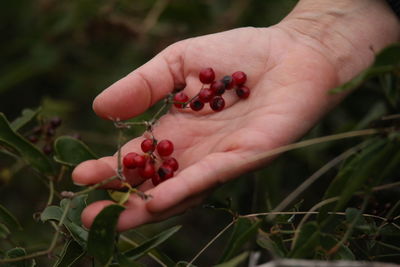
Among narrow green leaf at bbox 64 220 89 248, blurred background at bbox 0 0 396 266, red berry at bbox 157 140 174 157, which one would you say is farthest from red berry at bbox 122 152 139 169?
blurred background at bbox 0 0 396 266

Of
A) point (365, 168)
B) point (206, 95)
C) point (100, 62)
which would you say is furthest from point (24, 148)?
point (100, 62)

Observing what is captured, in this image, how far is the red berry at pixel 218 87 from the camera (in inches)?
95.6

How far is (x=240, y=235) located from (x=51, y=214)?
0.72 m

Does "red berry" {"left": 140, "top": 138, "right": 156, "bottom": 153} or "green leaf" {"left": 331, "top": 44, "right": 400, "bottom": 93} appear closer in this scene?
"green leaf" {"left": 331, "top": 44, "right": 400, "bottom": 93}

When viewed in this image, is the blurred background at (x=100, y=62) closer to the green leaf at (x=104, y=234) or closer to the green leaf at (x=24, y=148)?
the green leaf at (x=24, y=148)

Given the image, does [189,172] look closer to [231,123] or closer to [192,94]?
[231,123]

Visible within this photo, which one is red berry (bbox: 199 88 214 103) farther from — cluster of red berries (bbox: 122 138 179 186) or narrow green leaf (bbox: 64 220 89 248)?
narrow green leaf (bbox: 64 220 89 248)

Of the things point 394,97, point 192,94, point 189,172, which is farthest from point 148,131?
point 394,97

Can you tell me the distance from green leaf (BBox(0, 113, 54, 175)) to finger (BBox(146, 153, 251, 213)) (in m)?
0.72

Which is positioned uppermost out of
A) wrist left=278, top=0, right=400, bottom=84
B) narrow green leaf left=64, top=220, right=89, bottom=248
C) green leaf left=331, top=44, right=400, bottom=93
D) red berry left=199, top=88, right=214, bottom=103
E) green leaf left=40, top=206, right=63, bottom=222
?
green leaf left=331, top=44, right=400, bottom=93

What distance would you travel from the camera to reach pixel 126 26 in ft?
13.8

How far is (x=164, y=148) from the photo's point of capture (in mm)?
2209

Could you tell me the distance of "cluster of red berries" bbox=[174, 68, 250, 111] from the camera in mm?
2428

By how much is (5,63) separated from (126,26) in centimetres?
113
